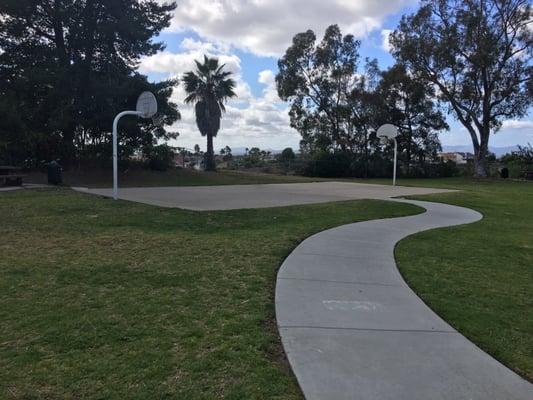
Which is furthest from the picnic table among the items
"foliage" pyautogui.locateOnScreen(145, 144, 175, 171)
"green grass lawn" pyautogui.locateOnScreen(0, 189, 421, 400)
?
"foliage" pyautogui.locateOnScreen(145, 144, 175, 171)

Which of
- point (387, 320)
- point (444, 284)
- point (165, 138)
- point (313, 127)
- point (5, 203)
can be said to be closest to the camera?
point (387, 320)

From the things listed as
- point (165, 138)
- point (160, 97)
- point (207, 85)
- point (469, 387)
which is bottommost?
point (469, 387)

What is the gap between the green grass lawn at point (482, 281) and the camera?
3716mm

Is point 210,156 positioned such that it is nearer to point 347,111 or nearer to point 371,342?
point 347,111

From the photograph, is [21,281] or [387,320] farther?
[21,281]

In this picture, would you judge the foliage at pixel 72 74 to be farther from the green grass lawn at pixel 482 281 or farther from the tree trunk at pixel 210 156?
the green grass lawn at pixel 482 281

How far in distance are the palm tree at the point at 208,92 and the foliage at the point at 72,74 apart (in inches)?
335

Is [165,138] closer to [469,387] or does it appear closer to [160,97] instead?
[160,97]

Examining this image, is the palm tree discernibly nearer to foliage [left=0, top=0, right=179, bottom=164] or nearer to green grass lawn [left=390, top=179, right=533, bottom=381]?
foliage [left=0, top=0, right=179, bottom=164]

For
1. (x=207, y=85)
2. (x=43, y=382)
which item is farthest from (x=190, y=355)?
(x=207, y=85)

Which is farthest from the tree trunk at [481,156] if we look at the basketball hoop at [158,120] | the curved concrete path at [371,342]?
the curved concrete path at [371,342]

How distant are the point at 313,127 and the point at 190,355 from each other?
38.6 m

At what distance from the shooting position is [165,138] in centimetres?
2505

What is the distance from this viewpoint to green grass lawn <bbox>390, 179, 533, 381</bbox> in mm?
3716
